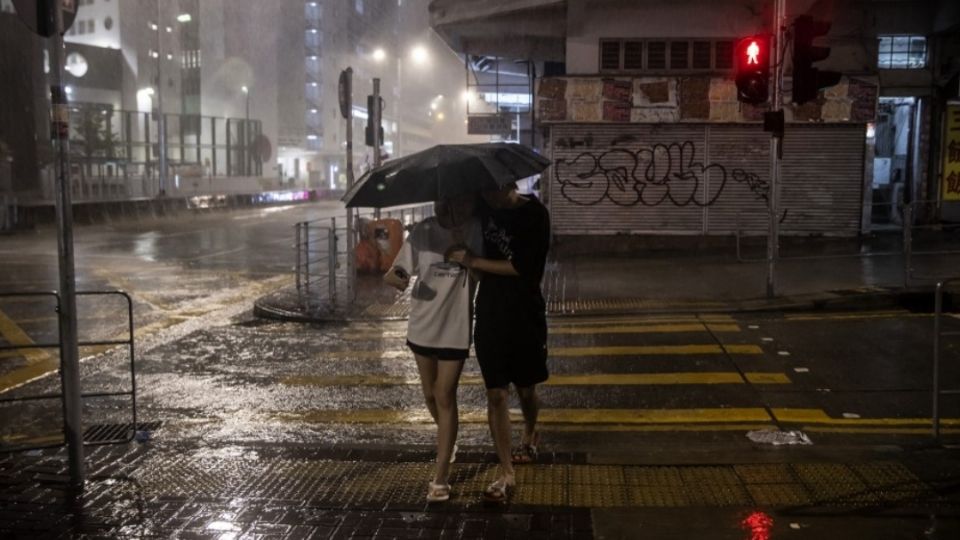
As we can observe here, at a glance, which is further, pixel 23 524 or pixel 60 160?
pixel 60 160

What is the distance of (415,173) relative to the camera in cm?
484

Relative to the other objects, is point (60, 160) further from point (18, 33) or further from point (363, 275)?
point (18, 33)

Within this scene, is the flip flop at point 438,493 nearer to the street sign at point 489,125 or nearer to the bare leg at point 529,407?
the bare leg at point 529,407

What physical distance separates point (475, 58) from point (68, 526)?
21.9 m

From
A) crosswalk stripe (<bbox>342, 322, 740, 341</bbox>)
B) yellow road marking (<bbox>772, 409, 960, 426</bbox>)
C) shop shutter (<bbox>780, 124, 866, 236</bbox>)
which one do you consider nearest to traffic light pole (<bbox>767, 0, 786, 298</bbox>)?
crosswalk stripe (<bbox>342, 322, 740, 341</bbox>)

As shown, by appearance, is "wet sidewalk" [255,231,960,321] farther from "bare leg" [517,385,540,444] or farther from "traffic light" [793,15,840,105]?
"bare leg" [517,385,540,444]

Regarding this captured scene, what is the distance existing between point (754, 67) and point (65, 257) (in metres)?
9.46

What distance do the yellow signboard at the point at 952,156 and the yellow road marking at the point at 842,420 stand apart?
1228 centimetres

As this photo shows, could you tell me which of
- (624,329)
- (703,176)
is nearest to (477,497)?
(624,329)

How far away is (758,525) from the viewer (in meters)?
4.63

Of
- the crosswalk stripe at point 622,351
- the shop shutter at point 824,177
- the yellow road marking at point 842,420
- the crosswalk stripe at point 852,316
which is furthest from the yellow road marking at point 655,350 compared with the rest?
the shop shutter at point 824,177

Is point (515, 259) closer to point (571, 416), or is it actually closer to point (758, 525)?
point (758, 525)

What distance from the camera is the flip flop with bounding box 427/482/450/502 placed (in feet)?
16.5

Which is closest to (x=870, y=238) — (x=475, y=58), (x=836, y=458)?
(x=475, y=58)
